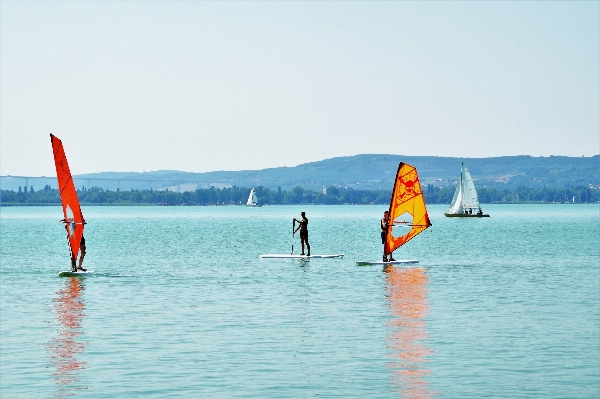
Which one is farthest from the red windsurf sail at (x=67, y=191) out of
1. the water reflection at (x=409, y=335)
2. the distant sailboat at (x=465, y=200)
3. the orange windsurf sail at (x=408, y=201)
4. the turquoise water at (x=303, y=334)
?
the distant sailboat at (x=465, y=200)

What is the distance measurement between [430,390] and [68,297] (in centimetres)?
2118

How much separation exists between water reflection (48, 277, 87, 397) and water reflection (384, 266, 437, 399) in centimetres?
661

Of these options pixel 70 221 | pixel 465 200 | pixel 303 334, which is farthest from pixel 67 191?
pixel 465 200

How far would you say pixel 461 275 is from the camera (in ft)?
171

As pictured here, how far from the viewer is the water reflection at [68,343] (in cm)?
2294

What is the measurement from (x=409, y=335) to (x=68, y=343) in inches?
341

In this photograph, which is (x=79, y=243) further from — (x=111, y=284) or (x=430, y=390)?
(x=430, y=390)

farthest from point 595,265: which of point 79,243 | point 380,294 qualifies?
point 79,243

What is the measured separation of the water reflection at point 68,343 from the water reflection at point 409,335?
661 centimetres

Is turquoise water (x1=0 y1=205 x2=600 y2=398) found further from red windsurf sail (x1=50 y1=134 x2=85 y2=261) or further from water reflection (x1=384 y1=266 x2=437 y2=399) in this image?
red windsurf sail (x1=50 y1=134 x2=85 y2=261)

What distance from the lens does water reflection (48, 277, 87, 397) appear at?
22938 mm

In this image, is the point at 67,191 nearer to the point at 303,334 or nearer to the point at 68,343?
the point at 68,343

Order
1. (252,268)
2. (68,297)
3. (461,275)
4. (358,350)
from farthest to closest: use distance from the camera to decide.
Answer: (252,268), (461,275), (68,297), (358,350)

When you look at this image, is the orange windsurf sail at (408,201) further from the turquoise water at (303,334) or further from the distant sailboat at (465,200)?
the distant sailboat at (465,200)
